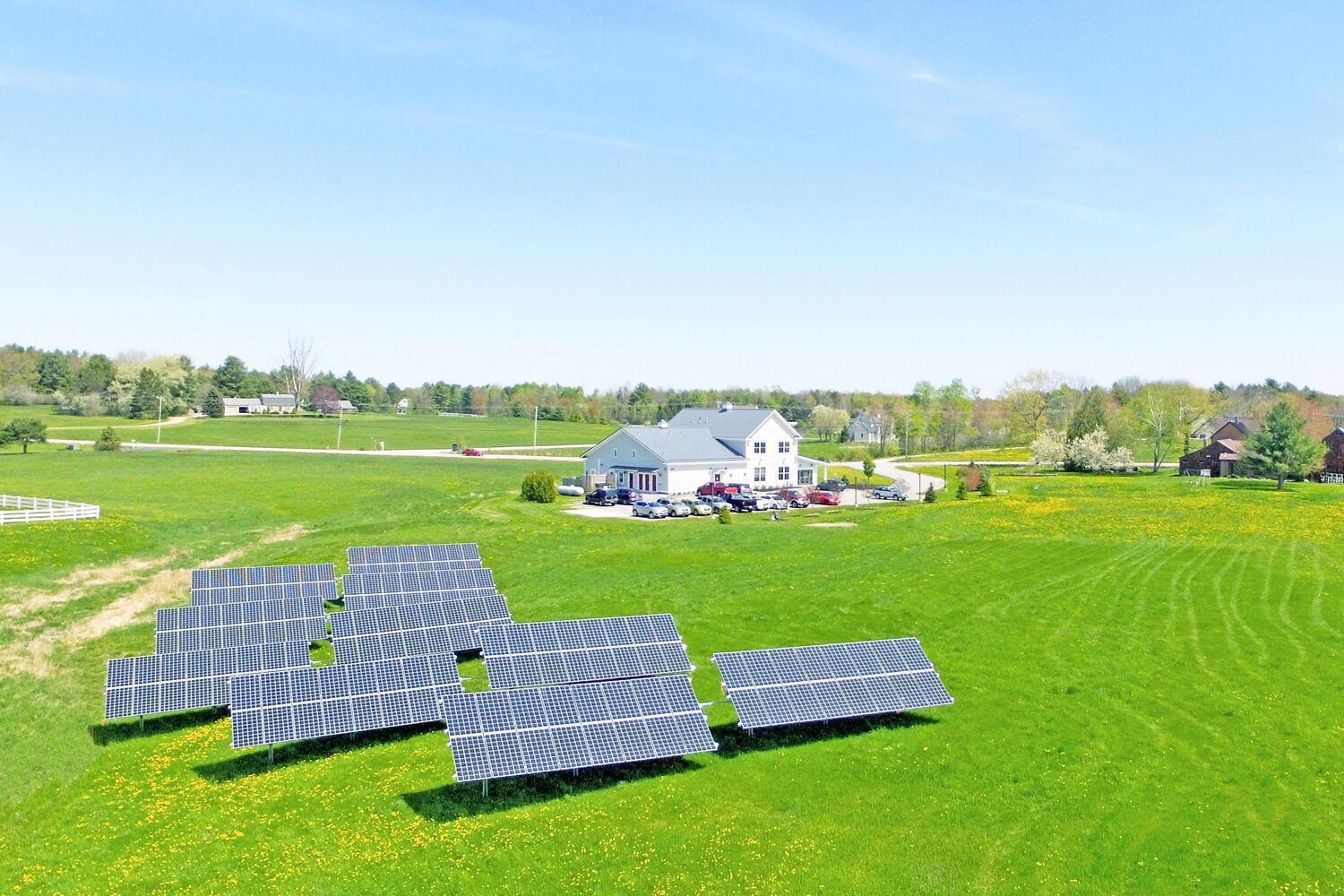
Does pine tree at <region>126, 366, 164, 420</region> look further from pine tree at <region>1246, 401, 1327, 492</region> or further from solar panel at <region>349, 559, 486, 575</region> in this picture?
pine tree at <region>1246, 401, 1327, 492</region>

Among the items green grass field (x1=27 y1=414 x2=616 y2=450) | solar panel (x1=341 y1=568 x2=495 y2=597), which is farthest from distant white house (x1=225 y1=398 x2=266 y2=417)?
solar panel (x1=341 y1=568 x2=495 y2=597)

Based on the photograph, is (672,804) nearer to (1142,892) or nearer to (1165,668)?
(1142,892)

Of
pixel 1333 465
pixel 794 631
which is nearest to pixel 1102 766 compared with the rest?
pixel 794 631

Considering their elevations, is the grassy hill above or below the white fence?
above

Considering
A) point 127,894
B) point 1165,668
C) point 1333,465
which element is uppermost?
point 1333,465

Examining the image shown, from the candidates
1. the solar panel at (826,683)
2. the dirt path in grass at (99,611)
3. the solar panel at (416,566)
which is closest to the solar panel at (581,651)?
the solar panel at (826,683)

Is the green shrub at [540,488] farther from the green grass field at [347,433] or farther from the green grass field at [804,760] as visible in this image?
the green grass field at [347,433]

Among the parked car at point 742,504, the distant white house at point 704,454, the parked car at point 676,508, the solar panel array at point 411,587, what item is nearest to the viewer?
the solar panel array at point 411,587
